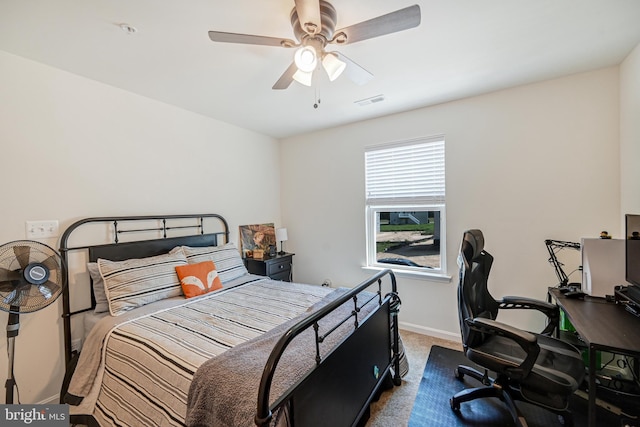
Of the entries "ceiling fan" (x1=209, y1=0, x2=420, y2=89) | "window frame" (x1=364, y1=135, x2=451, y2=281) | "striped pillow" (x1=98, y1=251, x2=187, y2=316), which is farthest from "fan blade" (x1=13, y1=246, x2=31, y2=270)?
"window frame" (x1=364, y1=135, x2=451, y2=281)

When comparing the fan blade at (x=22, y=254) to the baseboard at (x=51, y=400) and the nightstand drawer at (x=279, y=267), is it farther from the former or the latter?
the nightstand drawer at (x=279, y=267)

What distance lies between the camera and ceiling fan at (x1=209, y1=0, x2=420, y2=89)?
1.23 meters

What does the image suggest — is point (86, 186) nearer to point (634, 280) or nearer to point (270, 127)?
point (270, 127)

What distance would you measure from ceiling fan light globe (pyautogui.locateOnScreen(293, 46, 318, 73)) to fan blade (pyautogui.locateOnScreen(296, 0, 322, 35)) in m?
0.08

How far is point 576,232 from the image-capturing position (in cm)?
228

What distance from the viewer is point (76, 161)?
2139mm

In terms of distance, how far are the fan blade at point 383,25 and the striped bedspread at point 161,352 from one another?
5.88 ft

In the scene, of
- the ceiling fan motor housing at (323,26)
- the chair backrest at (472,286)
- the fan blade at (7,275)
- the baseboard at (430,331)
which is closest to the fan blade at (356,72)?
the ceiling fan motor housing at (323,26)

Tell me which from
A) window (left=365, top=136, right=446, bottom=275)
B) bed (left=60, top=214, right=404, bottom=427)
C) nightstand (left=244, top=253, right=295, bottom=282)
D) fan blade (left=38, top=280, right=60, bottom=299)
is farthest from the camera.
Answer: nightstand (left=244, top=253, right=295, bottom=282)

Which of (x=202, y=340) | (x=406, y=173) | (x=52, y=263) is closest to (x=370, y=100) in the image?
(x=406, y=173)

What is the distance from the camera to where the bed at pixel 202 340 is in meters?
1.16

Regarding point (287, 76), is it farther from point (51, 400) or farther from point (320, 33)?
point (51, 400)

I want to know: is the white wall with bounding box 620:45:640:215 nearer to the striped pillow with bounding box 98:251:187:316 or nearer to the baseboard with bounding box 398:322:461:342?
the baseboard with bounding box 398:322:461:342

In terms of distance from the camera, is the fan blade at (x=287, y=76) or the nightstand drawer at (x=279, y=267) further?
the nightstand drawer at (x=279, y=267)
